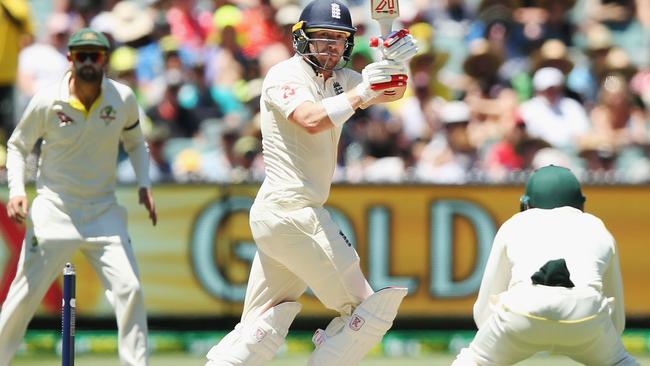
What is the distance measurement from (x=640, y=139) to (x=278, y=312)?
6.45 m

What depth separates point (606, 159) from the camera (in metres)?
12.0

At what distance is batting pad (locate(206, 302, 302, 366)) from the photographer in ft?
23.4

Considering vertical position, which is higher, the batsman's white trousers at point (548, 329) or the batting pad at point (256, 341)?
the batsman's white trousers at point (548, 329)

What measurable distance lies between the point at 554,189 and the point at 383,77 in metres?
0.96

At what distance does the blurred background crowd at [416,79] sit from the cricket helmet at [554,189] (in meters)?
5.01

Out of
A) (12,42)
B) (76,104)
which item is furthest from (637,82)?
(76,104)

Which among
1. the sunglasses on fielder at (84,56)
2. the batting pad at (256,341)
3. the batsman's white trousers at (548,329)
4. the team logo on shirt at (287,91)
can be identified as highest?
the sunglasses on fielder at (84,56)

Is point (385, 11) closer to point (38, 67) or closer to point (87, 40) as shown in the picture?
point (87, 40)

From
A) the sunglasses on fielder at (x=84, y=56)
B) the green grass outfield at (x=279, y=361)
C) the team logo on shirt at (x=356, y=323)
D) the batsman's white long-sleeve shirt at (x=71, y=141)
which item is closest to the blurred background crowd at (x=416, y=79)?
the green grass outfield at (x=279, y=361)

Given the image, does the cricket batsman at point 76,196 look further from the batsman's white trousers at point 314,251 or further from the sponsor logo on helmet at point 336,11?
the sponsor logo on helmet at point 336,11

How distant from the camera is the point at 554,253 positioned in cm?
602

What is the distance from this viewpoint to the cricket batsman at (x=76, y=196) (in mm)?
8141

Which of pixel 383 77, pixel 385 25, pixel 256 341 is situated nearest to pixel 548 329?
pixel 383 77

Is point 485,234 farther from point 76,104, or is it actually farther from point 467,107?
point 76,104
